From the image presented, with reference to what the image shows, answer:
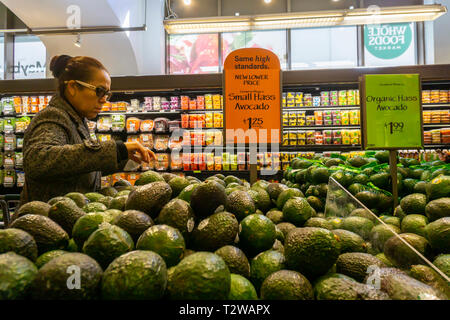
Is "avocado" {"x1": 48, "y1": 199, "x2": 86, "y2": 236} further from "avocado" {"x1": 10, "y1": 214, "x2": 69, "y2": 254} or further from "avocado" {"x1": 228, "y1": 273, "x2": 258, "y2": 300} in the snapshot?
"avocado" {"x1": 228, "y1": 273, "x2": 258, "y2": 300}

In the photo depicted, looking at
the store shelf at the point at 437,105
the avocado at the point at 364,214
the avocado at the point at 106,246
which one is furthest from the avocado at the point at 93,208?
the store shelf at the point at 437,105

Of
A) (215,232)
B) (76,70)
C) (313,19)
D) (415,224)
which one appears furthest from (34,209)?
(313,19)

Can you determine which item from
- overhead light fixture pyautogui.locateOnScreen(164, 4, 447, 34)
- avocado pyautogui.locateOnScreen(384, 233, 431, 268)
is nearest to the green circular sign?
overhead light fixture pyautogui.locateOnScreen(164, 4, 447, 34)

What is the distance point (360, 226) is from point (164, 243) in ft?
2.17

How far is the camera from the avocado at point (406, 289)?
552 millimetres

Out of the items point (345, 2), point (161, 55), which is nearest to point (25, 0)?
point (161, 55)

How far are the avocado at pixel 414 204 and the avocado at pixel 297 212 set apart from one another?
0.55 m

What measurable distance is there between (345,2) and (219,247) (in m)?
8.12

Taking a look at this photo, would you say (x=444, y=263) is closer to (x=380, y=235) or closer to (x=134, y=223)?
(x=380, y=235)

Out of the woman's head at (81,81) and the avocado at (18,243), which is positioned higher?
the woman's head at (81,81)

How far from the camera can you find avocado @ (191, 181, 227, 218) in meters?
0.91

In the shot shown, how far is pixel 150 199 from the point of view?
→ 0.93m

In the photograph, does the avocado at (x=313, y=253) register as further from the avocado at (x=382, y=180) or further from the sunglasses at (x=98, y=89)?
the sunglasses at (x=98, y=89)

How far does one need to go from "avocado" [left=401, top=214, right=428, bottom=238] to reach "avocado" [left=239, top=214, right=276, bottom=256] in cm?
65
